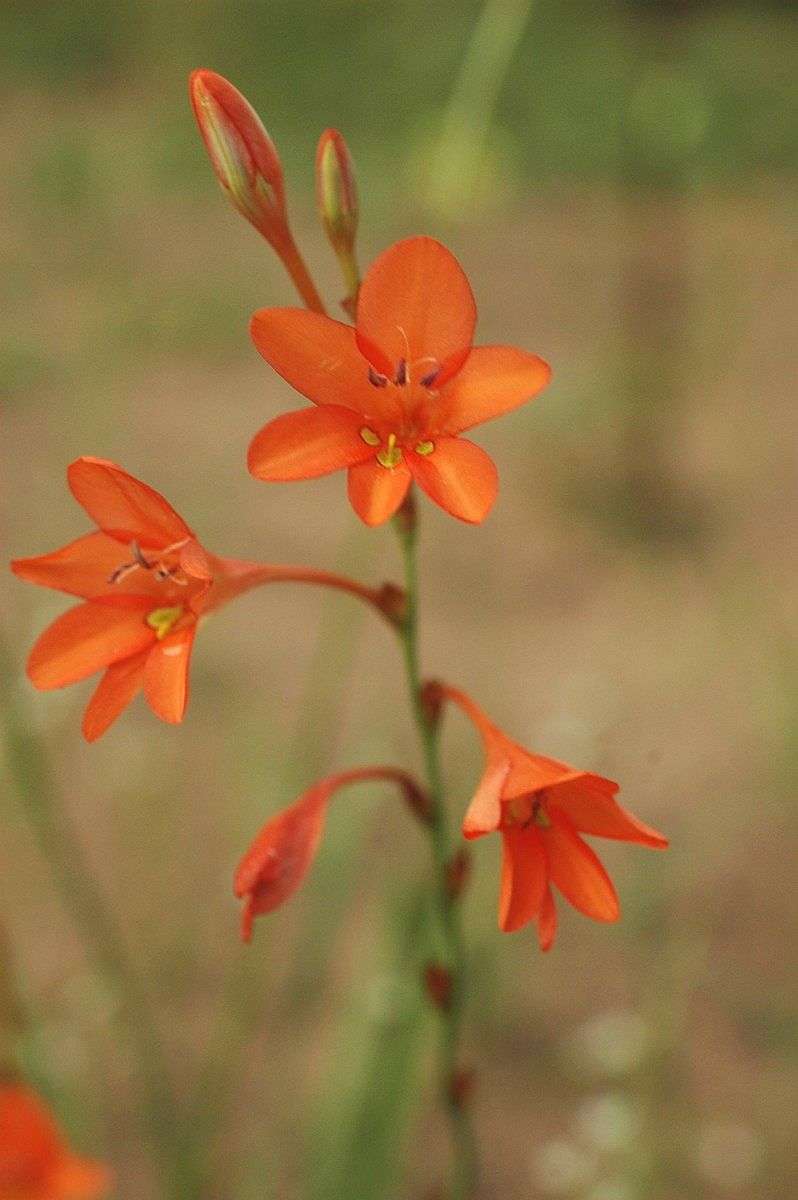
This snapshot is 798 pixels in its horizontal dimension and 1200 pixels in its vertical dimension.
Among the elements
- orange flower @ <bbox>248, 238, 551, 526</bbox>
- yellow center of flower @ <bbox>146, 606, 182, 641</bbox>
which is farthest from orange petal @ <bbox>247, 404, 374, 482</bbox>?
yellow center of flower @ <bbox>146, 606, 182, 641</bbox>

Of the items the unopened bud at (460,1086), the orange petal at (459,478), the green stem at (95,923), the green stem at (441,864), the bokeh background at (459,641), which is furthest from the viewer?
the bokeh background at (459,641)

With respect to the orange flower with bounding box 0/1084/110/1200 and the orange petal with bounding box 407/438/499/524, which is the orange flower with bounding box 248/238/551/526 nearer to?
the orange petal with bounding box 407/438/499/524

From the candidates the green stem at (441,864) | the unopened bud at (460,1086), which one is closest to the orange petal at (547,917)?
the green stem at (441,864)

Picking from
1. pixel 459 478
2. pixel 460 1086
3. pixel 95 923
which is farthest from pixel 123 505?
pixel 95 923

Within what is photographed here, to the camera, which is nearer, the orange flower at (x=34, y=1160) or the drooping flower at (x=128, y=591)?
the drooping flower at (x=128, y=591)

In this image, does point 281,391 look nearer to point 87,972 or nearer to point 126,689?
point 87,972

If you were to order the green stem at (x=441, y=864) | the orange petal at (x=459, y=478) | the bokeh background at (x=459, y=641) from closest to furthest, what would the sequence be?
the orange petal at (x=459, y=478) → the green stem at (x=441, y=864) → the bokeh background at (x=459, y=641)

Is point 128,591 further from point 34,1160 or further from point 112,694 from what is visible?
point 34,1160

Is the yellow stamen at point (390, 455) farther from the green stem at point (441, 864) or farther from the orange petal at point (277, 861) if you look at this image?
the orange petal at point (277, 861)
